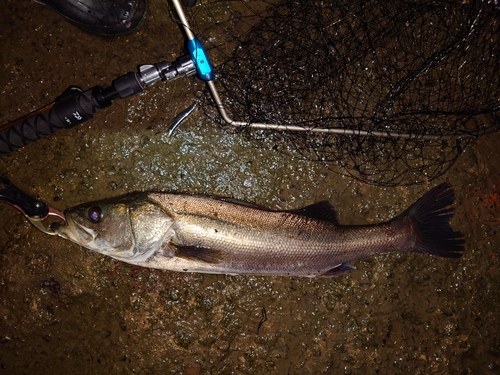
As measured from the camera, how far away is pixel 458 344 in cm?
363

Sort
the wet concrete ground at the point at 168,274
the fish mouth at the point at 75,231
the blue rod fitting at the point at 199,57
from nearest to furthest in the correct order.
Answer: the blue rod fitting at the point at 199,57 < the fish mouth at the point at 75,231 < the wet concrete ground at the point at 168,274

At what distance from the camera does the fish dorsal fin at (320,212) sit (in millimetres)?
3023

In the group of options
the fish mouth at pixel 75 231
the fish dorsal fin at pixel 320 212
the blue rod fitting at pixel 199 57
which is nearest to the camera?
the blue rod fitting at pixel 199 57

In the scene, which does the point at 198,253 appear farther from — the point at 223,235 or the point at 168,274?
the point at 168,274

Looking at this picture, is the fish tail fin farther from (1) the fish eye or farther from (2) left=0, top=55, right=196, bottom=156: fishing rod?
(1) the fish eye

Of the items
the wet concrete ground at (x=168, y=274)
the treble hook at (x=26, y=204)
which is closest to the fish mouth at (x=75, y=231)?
the treble hook at (x=26, y=204)

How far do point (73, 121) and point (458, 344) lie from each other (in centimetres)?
411

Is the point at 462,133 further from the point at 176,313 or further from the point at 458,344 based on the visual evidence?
the point at 176,313

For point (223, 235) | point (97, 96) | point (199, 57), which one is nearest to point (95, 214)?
point (97, 96)

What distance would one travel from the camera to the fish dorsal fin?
9.92 feet

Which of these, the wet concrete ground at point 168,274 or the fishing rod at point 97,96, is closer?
the fishing rod at point 97,96

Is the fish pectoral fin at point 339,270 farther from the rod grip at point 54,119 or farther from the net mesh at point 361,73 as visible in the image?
the rod grip at point 54,119

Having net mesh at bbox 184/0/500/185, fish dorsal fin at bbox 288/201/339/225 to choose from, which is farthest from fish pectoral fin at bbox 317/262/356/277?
net mesh at bbox 184/0/500/185

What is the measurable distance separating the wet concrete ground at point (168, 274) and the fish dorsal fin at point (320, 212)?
0.34 m
